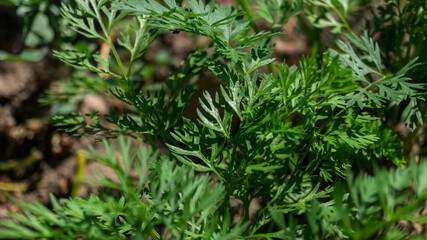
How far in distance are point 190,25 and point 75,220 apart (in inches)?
16.3

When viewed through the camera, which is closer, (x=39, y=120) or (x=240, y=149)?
(x=240, y=149)

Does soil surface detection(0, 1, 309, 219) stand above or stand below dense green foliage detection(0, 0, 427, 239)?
below

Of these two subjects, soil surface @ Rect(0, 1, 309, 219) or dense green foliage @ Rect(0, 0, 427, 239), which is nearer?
dense green foliage @ Rect(0, 0, 427, 239)

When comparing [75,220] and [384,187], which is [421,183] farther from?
[75,220]

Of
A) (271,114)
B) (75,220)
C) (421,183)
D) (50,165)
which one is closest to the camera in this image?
(421,183)

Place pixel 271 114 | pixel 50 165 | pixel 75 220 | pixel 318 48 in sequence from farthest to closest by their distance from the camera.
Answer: pixel 50 165, pixel 318 48, pixel 271 114, pixel 75 220

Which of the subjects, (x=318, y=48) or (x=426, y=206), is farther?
(x=318, y=48)

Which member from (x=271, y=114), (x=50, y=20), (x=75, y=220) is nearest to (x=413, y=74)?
(x=271, y=114)

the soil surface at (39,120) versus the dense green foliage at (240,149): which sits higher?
the dense green foliage at (240,149)

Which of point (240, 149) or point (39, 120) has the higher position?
point (240, 149)

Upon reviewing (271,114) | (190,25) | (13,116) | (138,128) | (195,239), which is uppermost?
(190,25)

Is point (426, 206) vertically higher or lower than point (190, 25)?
lower

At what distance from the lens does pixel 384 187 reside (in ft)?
1.63

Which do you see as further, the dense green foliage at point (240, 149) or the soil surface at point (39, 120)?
the soil surface at point (39, 120)
